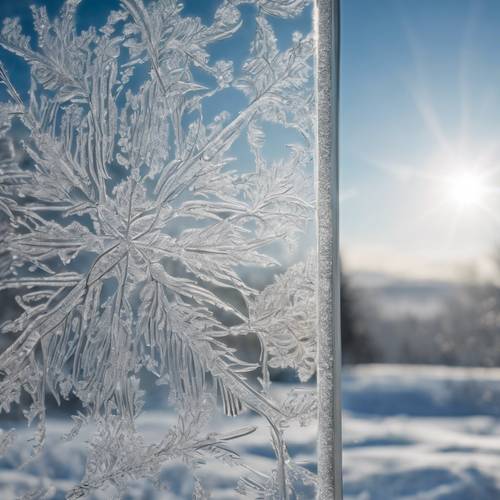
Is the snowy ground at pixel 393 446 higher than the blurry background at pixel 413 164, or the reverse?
the blurry background at pixel 413 164

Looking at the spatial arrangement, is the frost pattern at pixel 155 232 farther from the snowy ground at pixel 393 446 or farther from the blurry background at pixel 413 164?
the blurry background at pixel 413 164

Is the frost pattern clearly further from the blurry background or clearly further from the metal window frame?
the blurry background

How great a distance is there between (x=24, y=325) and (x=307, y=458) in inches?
30.6

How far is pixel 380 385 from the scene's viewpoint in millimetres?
1235

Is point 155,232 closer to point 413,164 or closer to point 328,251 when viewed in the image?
point 328,251

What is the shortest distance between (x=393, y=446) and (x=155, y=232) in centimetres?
85

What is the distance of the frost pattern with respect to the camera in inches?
42.6

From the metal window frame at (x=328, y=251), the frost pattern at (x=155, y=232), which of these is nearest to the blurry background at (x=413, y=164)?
the metal window frame at (x=328, y=251)

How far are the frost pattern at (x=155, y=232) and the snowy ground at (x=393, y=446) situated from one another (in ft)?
0.12

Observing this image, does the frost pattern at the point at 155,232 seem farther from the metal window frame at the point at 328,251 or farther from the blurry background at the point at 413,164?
the blurry background at the point at 413,164

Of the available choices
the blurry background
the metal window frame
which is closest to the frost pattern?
the metal window frame

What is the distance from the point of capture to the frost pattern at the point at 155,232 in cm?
108

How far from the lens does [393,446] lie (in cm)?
119

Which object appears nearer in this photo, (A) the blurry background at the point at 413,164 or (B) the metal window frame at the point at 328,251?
(B) the metal window frame at the point at 328,251
